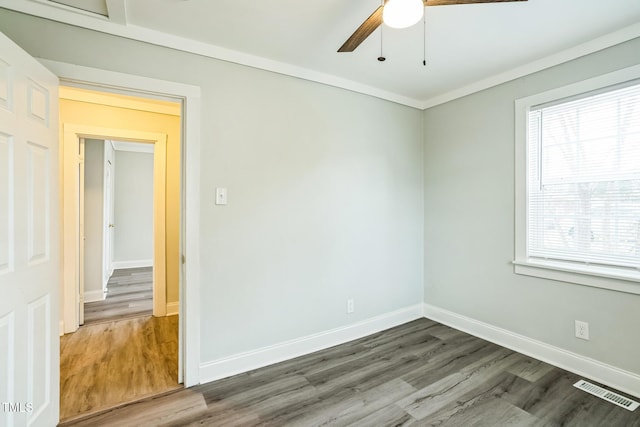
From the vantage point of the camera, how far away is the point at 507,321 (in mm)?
2781

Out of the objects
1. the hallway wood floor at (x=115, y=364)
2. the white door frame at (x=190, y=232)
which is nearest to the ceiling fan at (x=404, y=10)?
the white door frame at (x=190, y=232)

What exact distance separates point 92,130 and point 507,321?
466 centimetres

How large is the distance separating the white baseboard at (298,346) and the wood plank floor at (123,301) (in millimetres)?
2069

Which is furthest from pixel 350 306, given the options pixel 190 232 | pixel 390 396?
pixel 190 232

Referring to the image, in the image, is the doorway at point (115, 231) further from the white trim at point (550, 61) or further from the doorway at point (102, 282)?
the white trim at point (550, 61)

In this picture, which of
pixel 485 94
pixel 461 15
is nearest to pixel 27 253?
pixel 461 15

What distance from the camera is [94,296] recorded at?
168 inches

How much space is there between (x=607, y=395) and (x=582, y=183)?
4.96ft

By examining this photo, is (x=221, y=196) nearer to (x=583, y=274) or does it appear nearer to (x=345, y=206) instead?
(x=345, y=206)

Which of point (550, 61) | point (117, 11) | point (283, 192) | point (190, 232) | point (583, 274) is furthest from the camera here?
point (283, 192)

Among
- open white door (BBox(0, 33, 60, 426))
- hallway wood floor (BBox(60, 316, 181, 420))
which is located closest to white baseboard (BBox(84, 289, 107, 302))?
hallway wood floor (BBox(60, 316, 181, 420))

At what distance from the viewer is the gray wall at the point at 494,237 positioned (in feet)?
7.16

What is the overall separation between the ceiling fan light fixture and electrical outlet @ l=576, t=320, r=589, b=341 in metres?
2.54

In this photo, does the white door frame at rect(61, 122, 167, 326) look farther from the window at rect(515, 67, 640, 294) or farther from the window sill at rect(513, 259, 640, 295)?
the window sill at rect(513, 259, 640, 295)
